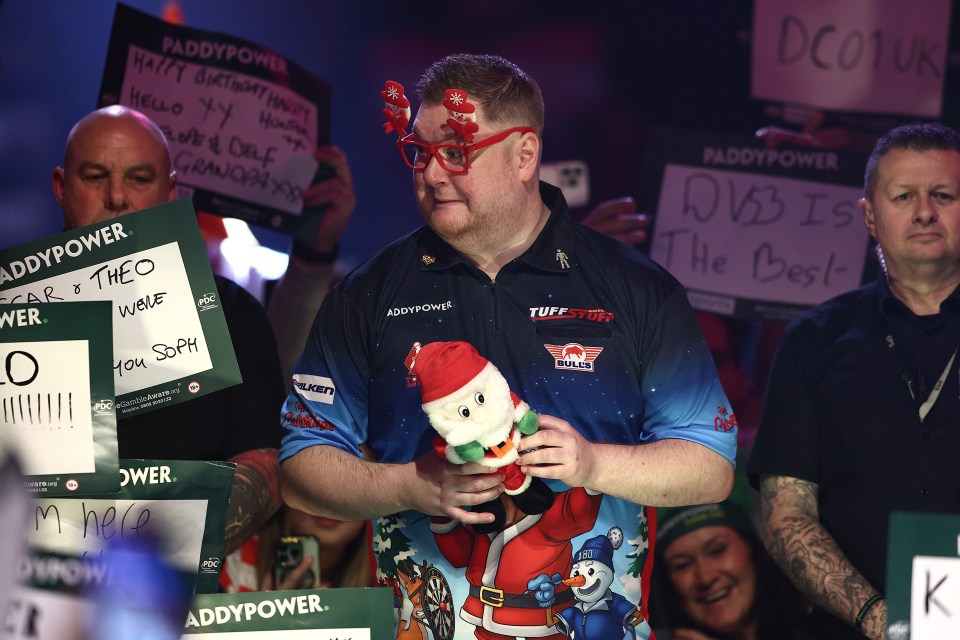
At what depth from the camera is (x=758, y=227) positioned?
450 centimetres

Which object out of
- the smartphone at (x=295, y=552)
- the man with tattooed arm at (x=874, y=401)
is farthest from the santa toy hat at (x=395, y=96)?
the smartphone at (x=295, y=552)

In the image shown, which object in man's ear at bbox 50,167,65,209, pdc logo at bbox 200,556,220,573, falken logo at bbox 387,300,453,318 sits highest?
man's ear at bbox 50,167,65,209

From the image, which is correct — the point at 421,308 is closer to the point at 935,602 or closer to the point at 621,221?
the point at 935,602

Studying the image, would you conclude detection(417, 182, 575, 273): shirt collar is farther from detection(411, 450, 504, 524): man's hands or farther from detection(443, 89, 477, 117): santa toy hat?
detection(411, 450, 504, 524): man's hands

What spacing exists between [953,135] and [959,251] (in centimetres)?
34

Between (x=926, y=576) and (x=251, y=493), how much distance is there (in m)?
1.66

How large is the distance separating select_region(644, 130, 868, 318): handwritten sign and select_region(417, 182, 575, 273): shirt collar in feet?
5.75

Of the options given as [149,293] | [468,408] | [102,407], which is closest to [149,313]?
[149,293]

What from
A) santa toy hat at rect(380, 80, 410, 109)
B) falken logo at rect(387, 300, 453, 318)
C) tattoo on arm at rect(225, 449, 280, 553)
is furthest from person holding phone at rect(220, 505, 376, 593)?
santa toy hat at rect(380, 80, 410, 109)

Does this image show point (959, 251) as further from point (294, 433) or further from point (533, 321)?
point (294, 433)

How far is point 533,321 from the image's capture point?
8.70 ft

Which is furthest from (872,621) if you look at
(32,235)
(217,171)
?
(32,235)

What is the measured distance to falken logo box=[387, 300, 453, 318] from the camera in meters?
2.69

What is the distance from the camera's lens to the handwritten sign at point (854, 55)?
462 cm
